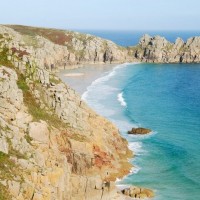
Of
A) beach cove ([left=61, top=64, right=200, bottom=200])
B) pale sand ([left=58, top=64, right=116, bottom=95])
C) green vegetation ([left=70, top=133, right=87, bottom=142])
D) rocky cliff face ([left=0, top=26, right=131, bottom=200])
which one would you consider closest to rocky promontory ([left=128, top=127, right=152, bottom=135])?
beach cove ([left=61, top=64, right=200, bottom=200])

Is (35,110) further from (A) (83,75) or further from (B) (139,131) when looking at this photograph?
(A) (83,75)

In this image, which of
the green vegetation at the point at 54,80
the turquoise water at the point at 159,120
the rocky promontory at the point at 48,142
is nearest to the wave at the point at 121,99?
the turquoise water at the point at 159,120

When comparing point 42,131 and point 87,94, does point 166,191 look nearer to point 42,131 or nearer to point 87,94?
point 42,131

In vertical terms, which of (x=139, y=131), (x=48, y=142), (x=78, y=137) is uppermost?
(x=48, y=142)

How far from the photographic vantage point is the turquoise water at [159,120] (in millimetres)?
63781

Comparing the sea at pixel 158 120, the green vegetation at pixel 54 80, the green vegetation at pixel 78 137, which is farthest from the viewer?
the green vegetation at pixel 54 80

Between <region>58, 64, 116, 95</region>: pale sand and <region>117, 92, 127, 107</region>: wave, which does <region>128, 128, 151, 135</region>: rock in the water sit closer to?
<region>117, 92, 127, 107</region>: wave

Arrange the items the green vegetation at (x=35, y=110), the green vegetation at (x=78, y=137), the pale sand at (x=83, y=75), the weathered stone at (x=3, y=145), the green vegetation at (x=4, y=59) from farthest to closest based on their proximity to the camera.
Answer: the pale sand at (x=83, y=75)
the green vegetation at (x=4, y=59)
the green vegetation at (x=78, y=137)
the green vegetation at (x=35, y=110)
the weathered stone at (x=3, y=145)

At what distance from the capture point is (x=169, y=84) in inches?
5832

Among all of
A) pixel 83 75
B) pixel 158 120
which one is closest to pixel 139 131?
pixel 158 120

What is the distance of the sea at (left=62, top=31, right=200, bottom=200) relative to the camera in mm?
63656

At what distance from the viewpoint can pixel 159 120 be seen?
9556cm

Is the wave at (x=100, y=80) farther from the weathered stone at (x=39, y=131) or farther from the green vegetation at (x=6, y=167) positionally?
the green vegetation at (x=6, y=167)

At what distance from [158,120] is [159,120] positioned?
219 mm
